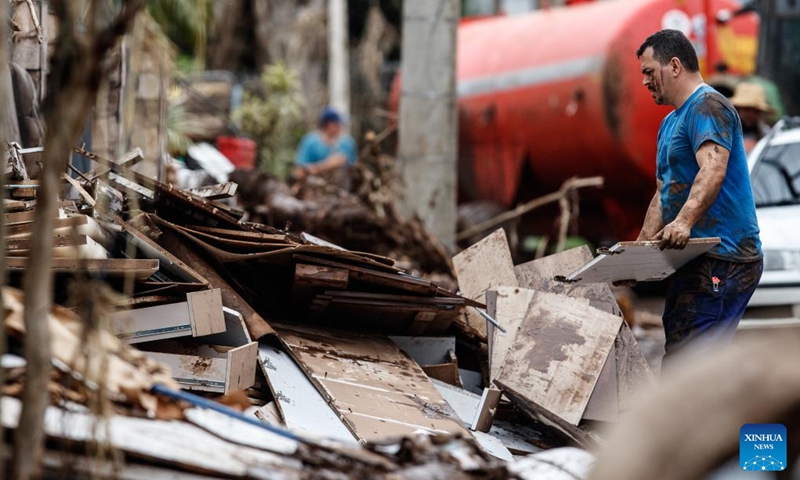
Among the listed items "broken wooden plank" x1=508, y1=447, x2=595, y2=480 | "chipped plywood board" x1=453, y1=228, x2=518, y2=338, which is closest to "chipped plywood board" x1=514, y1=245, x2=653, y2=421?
"chipped plywood board" x1=453, y1=228, x2=518, y2=338

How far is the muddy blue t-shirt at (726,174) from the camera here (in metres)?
5.16

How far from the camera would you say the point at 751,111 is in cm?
1064

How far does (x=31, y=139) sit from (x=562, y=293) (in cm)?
308

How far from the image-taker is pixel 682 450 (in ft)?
7.80

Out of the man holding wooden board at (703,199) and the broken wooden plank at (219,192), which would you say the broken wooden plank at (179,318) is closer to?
the broken wooden plank at (219,192)

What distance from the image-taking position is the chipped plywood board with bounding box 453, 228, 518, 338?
6250mm

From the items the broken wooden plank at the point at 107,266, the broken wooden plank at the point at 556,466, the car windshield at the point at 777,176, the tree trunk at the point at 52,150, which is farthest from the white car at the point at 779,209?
the tree trunk at the point at 52,150

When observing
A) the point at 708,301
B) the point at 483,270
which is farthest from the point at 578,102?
the point at 708,301

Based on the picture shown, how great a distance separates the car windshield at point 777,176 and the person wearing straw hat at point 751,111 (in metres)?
1.78

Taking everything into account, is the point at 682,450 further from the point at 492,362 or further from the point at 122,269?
the point at 492,362

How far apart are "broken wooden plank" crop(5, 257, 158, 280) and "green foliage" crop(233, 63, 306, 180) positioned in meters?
9.11

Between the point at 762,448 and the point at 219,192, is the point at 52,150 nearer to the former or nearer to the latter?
the point at 762,448

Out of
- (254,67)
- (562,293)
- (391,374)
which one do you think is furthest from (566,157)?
(254,67)

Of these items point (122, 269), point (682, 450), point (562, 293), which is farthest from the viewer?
point (562, 293)
